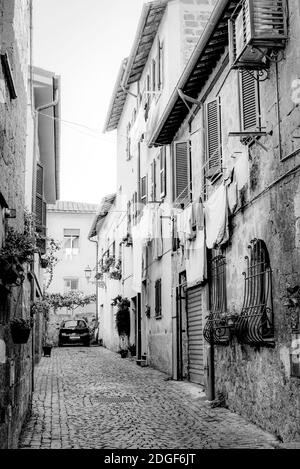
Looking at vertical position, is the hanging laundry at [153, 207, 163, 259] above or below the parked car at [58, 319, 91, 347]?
above

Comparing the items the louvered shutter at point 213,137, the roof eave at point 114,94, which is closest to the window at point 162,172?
the louvered shutter at point 213,137

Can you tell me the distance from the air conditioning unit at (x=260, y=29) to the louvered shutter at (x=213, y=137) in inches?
113

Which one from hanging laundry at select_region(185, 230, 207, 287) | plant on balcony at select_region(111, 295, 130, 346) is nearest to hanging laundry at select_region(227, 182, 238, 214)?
hanging laundry at select_region(185, 230, 207, 287)


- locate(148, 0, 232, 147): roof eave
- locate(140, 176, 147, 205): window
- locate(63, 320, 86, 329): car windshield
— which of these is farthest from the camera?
locate(63, 320, 86, 329): car windshield

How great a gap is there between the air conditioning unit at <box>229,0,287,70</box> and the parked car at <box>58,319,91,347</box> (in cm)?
2334

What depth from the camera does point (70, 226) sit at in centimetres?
3872

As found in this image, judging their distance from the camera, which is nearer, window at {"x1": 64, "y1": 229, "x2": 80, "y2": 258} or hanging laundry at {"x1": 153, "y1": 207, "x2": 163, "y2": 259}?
hanging laundry at {"x1": 153, "y1": 207, "x2": 163, "y2": 259}

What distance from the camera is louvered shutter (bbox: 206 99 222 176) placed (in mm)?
10594

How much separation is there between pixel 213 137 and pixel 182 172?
8.20 feet

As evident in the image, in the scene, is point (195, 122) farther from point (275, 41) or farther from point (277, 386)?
point (277, 386)

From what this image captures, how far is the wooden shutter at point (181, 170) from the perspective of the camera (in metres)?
13.2

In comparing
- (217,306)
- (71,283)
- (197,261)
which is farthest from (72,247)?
(217,306)

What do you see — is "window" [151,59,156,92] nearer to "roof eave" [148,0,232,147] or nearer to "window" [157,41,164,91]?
"window" [157,41,164,91]

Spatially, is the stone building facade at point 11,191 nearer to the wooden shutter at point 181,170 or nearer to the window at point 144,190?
the wooden shutter at point 181,170
